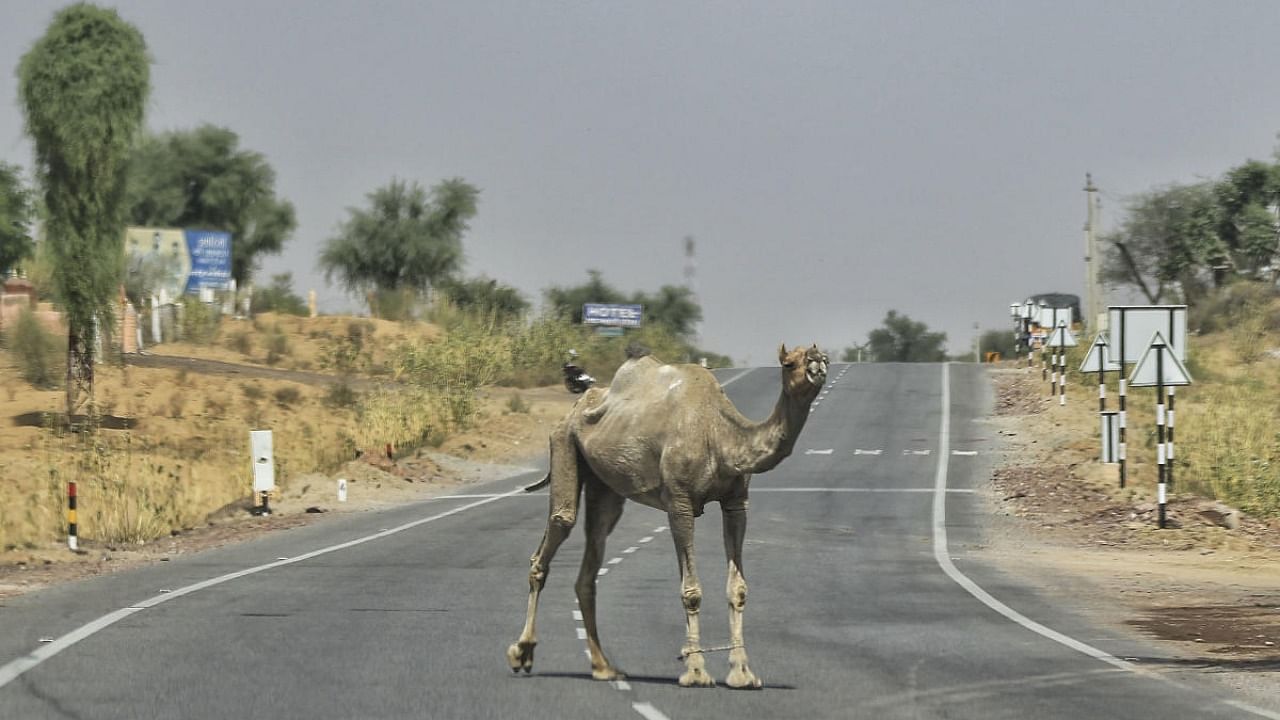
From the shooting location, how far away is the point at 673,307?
122 metres

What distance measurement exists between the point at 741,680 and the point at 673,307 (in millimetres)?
110333

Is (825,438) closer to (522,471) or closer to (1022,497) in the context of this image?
(522,471)

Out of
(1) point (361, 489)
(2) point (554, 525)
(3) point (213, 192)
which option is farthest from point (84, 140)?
(3) point (213, 192)

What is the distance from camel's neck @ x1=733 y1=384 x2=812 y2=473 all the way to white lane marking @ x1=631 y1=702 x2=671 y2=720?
62.4 inches

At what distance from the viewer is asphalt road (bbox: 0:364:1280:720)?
36.6 ft

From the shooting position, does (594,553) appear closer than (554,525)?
No

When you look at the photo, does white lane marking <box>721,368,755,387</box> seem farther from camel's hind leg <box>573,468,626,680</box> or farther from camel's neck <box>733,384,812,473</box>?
camel's neck <box>733,384,812,473</box>

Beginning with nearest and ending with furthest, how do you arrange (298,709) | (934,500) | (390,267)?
1. (298,709)
2. (934,500)
3. (390,267)

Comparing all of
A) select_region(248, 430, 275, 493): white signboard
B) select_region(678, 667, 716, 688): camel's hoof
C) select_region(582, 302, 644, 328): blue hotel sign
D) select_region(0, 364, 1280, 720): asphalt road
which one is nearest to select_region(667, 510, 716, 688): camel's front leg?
select_region(678, 667, 716, 688): camel's hoof

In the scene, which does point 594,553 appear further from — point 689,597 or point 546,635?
point 546,635

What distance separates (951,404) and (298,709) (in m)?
48.7

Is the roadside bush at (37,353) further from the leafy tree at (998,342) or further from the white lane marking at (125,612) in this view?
the leafy tree at (998,342)

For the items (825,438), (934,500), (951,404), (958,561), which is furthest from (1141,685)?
(951,404)

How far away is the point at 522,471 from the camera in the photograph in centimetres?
Answer: 4319
